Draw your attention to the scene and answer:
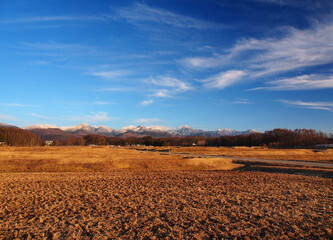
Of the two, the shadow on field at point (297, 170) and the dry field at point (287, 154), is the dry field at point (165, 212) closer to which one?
the shadow on field at point (297, 170)

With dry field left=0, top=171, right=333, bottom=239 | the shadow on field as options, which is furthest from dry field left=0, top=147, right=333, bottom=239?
A: the shadow on field

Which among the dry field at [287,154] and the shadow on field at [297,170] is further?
the dry field at [287,154]

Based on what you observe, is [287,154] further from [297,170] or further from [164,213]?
[164,213]

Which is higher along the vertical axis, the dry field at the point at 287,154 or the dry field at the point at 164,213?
the dry field at the point at 287,154

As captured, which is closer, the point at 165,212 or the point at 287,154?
the point at 165,212

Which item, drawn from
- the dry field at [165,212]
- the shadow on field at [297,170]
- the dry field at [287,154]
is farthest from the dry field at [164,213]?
the dry field at [287,154]

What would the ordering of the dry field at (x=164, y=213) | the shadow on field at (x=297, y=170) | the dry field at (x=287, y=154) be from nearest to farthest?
1. the dry field at (x=164, y=213)
2. the shadow on field at (x=297, y=170)
3. the dry field at (x=287, y=154)

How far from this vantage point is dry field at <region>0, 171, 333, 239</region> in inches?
379

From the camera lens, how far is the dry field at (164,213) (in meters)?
9.62

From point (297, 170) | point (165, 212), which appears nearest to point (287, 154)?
point (297, 170)

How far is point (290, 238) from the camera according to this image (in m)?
9.15

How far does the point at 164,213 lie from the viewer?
12367mm

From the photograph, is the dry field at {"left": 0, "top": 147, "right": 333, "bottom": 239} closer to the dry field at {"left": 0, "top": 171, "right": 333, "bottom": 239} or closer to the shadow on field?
the dry field at {"left": 0, "top": 171, "right": 333, "bottom": 239}

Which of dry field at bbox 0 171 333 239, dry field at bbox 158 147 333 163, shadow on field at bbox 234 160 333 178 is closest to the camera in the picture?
dry field at bbox 0 171 333 239
